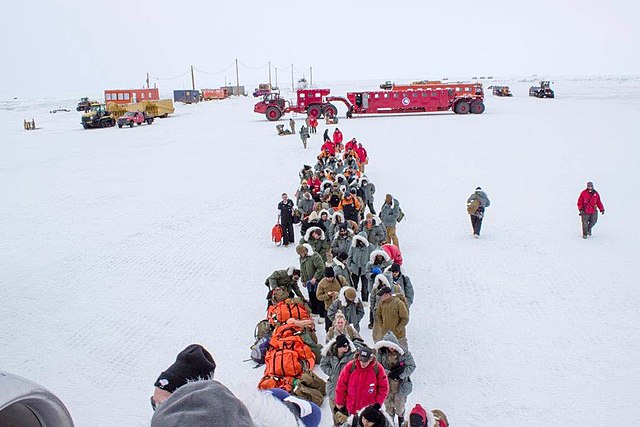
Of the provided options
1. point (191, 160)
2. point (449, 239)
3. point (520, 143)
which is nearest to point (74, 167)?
point (191, 160)

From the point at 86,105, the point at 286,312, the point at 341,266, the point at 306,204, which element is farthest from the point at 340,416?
the point at 86,105

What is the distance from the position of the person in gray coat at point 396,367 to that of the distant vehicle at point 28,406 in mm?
3514

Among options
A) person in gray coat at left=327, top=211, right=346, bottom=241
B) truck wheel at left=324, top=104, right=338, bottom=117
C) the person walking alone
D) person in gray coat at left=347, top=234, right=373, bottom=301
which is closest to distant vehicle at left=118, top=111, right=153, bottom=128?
truck wheel at left=324, top=104, right=338, bottom=117

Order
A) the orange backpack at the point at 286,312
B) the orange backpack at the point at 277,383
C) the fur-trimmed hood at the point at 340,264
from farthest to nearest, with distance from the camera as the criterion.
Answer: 1. the fur-trimmed hood at the point at 340,264
2. the orange backpack at the point at 286,312
3. the orange backpack at the point at 277,383

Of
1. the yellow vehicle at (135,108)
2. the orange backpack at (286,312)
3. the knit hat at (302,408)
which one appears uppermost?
the yellow vehicle at (135,108)

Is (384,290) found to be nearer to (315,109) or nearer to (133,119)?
(315,109)

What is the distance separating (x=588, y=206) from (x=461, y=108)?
2879 cm

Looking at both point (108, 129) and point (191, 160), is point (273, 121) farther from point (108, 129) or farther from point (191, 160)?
point (191, 160)

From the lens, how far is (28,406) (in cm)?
171

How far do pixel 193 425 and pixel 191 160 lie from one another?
22420mm

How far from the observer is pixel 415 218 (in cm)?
1310

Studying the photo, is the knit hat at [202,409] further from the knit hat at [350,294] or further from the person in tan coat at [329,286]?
the person in tan coat at [329,286]

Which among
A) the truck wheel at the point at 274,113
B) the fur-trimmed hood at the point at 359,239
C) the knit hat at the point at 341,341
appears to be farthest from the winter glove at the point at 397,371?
the truck wheel at the point at 274,113

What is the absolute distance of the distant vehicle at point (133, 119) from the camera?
4022 centimetres
